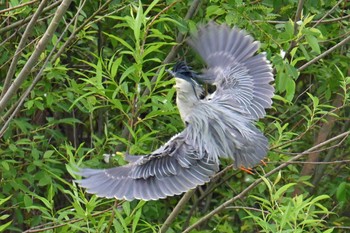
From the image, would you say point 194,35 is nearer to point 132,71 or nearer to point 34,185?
point 132,71

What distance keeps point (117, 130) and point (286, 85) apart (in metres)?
2.02

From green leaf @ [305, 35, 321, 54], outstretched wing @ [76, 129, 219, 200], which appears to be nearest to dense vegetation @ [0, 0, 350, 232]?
green leaf @ [305, 35, 321, 54]

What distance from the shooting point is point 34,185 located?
5.94 metres

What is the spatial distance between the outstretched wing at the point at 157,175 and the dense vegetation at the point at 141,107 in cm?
12

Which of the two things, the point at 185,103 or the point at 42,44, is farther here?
the point at 185,103

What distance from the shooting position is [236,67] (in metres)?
5.39

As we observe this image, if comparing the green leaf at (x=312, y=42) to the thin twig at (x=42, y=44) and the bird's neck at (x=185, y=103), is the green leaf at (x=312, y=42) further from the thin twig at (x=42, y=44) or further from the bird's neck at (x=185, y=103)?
the thin twig at (x=42, y=44)

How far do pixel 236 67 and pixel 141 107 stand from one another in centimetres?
99

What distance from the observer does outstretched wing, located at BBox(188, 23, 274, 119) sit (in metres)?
5.19

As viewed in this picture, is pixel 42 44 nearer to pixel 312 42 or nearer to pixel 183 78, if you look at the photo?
pixel 183 78

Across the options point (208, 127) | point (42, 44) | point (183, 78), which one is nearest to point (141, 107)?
point (183, 78)

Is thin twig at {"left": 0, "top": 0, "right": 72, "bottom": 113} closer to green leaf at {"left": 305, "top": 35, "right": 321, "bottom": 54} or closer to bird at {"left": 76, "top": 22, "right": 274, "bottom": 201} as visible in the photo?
bird at {"left": 76, "top": 22, "right": 274, "bottom": 201}

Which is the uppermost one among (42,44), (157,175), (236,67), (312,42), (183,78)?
(42,44)

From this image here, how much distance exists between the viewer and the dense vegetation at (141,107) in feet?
15.2
